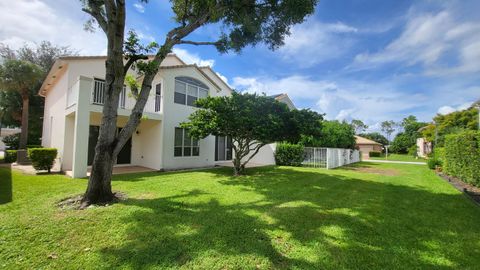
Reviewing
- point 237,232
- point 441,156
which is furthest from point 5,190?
point 441,156

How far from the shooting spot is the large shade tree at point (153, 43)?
541 cm

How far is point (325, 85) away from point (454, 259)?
15.9m

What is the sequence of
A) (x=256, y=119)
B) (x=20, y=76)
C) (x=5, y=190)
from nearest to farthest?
1. (x=5, y=190)
2. (x=256, y=119)
3. (x=20, y=76)

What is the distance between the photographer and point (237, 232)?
3.97 meters

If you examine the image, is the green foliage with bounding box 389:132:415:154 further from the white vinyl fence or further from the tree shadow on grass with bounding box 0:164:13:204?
the tree shadow on grass with bounding box 0:164:13:204

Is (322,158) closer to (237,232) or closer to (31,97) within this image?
(237,232)

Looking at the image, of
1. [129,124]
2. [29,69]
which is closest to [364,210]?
[129,124]

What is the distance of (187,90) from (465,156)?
14235 millimetres

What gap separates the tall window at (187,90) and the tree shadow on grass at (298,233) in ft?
26.2

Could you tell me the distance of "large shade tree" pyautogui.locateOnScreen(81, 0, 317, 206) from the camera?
213 inches

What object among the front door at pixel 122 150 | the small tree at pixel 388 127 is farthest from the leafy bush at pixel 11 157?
the small tree at pixel 388 127

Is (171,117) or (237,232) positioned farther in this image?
(171,117)

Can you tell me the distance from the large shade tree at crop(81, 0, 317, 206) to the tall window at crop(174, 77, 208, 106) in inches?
212

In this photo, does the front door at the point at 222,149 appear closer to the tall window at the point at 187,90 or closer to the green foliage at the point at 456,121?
the tall window at the point at 187,90
